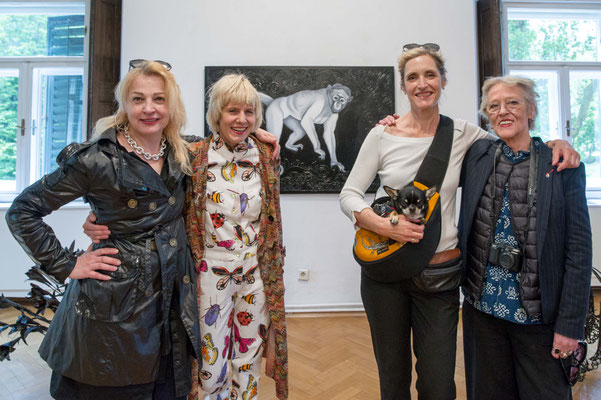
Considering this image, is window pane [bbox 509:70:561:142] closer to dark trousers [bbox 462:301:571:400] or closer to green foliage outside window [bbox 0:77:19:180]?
dark trousers [bbox 462:301:571:400]

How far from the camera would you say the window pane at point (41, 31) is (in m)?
3.78

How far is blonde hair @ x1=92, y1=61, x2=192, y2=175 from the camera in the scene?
115cm

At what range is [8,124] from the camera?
3799mm

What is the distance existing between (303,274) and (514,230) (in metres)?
2.42

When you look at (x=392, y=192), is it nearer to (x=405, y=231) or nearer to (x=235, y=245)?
(x=405, y=231)

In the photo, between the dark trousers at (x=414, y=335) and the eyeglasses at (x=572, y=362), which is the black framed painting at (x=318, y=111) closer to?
the dark trousers at (x=414, y=335)

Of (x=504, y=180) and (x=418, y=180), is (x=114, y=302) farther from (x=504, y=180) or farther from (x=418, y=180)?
(x=504, y=180)

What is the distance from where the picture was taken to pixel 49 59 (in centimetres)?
374

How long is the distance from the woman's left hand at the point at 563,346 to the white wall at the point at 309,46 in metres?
2.35

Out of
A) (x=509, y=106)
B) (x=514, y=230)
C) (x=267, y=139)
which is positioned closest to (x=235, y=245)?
(x=267, y=139)

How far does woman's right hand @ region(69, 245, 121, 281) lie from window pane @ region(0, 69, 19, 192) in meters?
3.66

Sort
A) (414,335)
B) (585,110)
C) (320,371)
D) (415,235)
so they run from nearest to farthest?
(415,235) < (414,335) < (320,371) < (585,110)

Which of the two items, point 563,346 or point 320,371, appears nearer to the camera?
point 563,346

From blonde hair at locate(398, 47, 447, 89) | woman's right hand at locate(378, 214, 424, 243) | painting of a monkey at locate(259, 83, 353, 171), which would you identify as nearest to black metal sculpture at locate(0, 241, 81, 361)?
woman's right hand at locate(378, 214, 424, 243)
